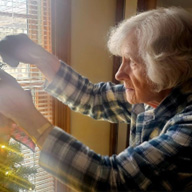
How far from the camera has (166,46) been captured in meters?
0.66

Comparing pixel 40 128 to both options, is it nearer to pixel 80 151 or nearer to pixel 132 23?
pixel 80 151

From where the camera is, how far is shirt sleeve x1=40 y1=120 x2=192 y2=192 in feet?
1.91

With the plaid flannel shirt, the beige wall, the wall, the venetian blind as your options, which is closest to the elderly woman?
the plaid flannel shirt

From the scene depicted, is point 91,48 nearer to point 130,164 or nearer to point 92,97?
point 92,97

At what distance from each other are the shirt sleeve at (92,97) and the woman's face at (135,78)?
211mm

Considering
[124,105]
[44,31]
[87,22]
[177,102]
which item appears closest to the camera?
[177,102]

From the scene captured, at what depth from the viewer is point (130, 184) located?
23.3 inches

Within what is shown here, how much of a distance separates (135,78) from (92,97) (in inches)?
12.1

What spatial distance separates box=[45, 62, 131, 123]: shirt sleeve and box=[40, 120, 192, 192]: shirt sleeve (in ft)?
1.24

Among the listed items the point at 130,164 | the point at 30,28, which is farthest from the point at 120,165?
the point at 30,28

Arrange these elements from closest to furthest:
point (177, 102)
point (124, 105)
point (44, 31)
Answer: point (177, 102) → point (124, 105) → point (44, 31)

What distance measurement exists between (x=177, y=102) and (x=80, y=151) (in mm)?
357

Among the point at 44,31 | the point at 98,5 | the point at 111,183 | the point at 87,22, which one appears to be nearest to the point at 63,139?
the point at 111,183

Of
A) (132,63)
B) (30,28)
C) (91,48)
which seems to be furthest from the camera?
(91,48)
